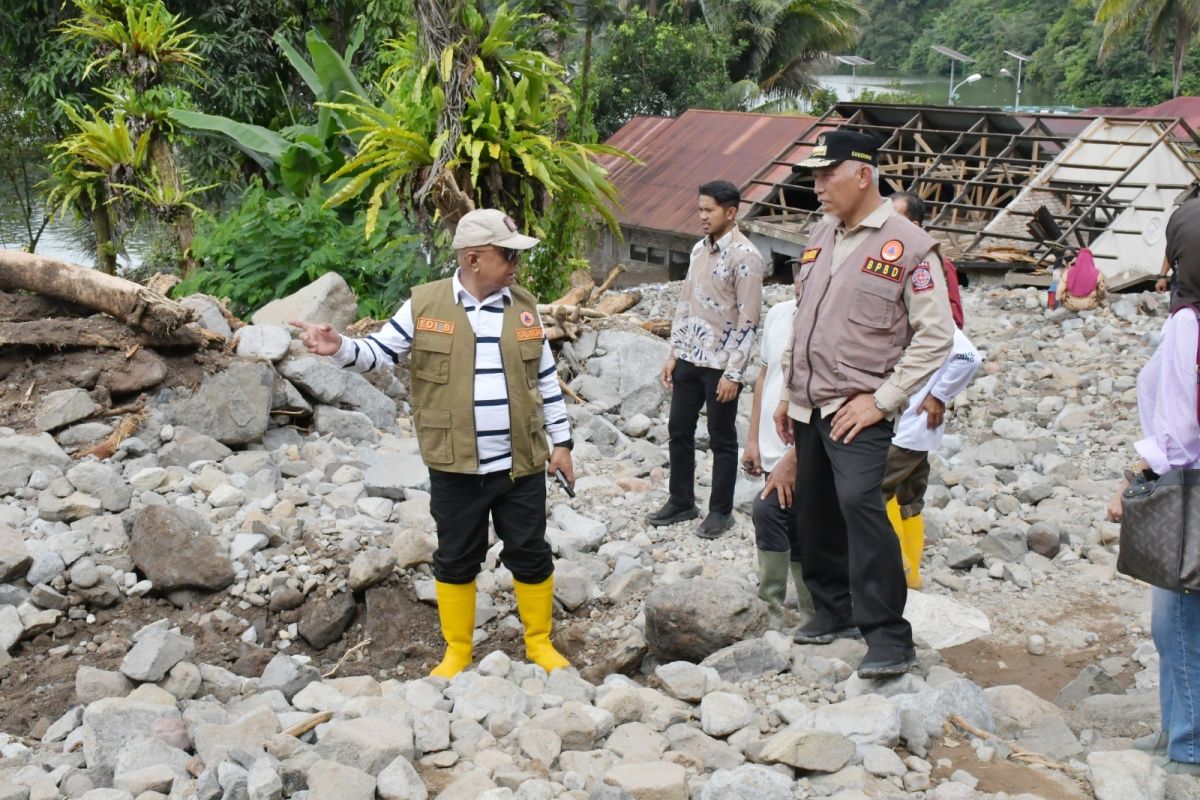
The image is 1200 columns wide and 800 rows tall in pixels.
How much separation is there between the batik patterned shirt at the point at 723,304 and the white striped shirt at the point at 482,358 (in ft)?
6.05

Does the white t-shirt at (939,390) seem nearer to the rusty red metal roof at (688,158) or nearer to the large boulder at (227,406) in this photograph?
the large boulder at (227,406)

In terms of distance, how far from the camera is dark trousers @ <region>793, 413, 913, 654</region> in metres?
3.87

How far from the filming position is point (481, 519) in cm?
432

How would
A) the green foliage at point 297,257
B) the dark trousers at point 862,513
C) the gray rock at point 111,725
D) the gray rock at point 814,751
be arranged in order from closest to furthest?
the gray rock at point 814,751 → the gray rock at point 111,725 → the dark trousers at point 862,513 → the green foliage at point 297,257

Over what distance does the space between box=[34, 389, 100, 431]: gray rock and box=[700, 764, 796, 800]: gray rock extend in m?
4.69

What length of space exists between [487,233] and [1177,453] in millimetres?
2307

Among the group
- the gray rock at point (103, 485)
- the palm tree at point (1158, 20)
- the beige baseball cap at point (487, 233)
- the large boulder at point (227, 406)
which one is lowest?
the gray rock at point (103, 485)

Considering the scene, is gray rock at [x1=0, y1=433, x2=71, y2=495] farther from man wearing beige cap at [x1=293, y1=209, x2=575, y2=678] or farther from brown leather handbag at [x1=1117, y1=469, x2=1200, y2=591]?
brown leather handbag at [x1=1117, y1=469, x2=1200, y2=591]

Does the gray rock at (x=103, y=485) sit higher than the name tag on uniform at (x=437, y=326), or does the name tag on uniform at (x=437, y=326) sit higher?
the name tag on uniform at (x=437, y=326)

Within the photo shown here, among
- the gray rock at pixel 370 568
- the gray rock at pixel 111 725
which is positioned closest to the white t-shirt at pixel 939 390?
the gray rock at pixel 370 568

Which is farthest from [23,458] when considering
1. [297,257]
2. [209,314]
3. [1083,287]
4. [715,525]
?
[1083,287]

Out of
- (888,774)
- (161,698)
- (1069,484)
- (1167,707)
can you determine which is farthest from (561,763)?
(1069,484)

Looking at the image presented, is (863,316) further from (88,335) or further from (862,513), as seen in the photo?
(88,335)

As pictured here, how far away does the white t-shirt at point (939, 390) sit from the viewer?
4.22 meters
